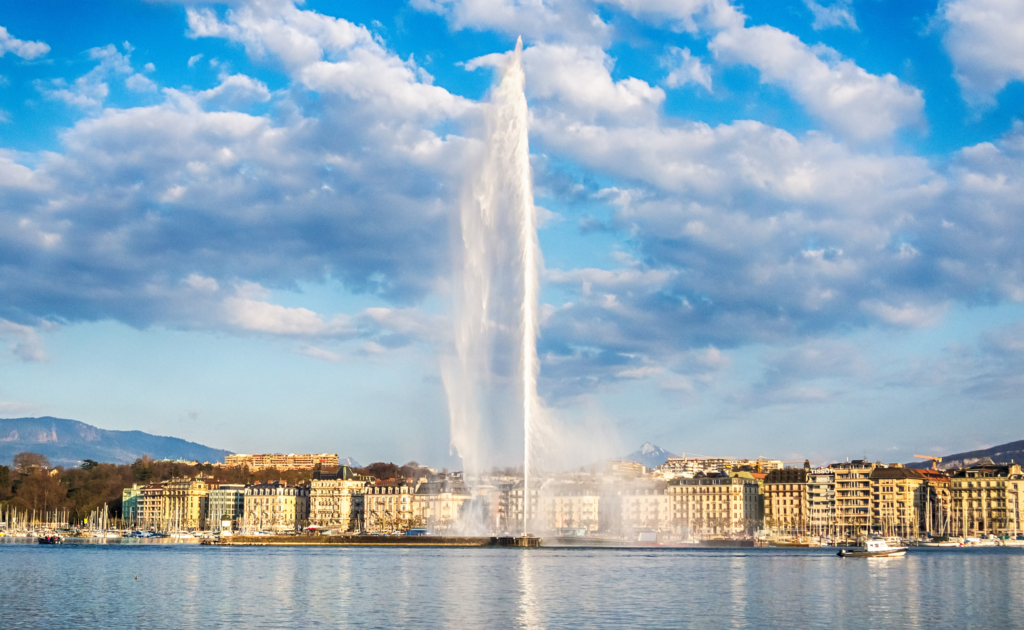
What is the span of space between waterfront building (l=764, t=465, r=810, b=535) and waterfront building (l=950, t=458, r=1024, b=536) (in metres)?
20.9

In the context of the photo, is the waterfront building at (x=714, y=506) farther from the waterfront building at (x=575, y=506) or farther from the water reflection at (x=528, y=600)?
the water reflection at (x=528, y=600)

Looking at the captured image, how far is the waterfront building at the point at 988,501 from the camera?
533ft

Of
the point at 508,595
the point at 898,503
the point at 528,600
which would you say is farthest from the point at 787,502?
the point at 528,600

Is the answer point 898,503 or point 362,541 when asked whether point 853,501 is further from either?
point 362,541

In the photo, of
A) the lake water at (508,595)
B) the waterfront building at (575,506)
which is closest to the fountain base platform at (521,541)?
the lake water at (508,595)

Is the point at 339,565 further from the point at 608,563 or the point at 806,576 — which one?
the point at 806,576

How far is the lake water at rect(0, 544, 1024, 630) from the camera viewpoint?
147ft

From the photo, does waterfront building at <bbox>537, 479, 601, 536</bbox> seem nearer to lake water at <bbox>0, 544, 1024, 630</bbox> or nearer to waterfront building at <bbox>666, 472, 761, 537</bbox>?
waterfront building at <bbox>666, 472, 761, 537</bbox>

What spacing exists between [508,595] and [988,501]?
130m

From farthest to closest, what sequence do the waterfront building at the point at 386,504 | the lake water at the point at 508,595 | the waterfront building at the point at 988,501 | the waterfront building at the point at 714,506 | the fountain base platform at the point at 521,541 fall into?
the waterfront building at the point at 386,504 → the waterfront building at the point at 714,506 → the waterfront building at the point at 988,501 → the fountain base platform at the point at 521,541 → the lake water at the point at 508,595

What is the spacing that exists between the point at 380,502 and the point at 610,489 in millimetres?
43833

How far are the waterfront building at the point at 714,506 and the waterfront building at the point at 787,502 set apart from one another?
6.96ft

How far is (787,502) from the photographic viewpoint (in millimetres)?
173875

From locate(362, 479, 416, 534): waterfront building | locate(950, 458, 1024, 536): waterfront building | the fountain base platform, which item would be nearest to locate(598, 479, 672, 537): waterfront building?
locate(362, 479, 416, 534): waterfront building
